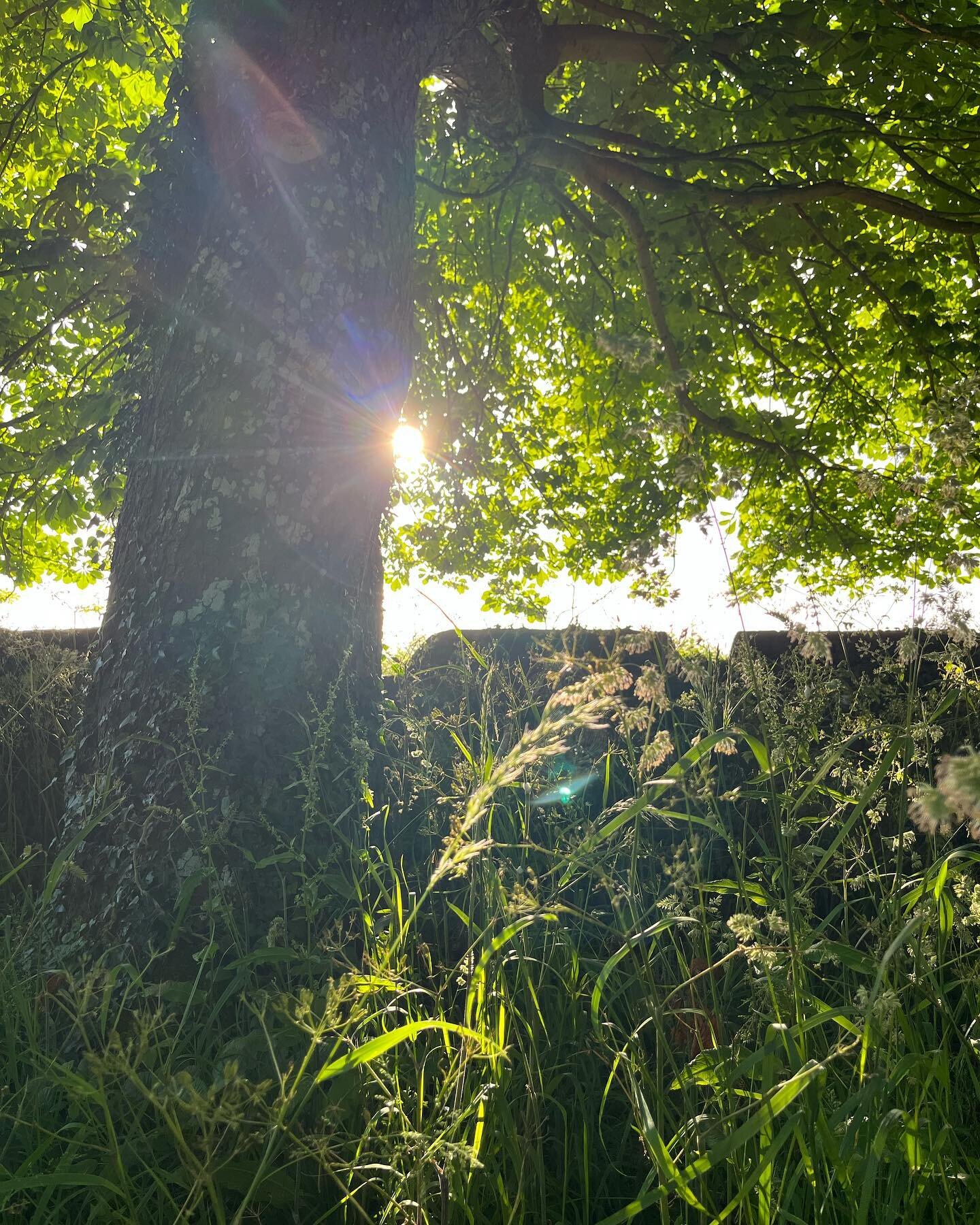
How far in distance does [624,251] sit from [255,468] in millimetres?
4586

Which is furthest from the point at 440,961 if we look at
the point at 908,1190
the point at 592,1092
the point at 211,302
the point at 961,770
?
the point at 211,302

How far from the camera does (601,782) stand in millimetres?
3527

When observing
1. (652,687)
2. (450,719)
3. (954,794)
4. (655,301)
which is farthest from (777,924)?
(655,301)

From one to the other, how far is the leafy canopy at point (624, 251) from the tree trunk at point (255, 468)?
729mm

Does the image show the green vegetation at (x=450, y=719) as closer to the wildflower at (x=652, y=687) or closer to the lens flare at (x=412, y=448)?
the wildflower at (x=652, y=687)

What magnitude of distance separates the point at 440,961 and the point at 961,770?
1.71 meters

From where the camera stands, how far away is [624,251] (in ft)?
22.4

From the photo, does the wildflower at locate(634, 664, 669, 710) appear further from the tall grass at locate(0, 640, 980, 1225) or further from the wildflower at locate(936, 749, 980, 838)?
the wildflower at locate(936, 749, 980, 838)

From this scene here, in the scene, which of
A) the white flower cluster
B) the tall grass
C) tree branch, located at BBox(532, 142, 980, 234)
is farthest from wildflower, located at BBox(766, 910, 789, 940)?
tree branch, located at BBox(532, 142, 980, 234)

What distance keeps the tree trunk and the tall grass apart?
0.84ft

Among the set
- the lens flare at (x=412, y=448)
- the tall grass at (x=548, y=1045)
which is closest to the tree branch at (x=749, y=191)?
the lens flare at (x=412, y=448)

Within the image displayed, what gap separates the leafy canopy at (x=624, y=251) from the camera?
4625mm

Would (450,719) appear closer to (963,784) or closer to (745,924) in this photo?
(745,924)

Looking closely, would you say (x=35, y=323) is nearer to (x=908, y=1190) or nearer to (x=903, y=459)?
(x=903, y=459)
